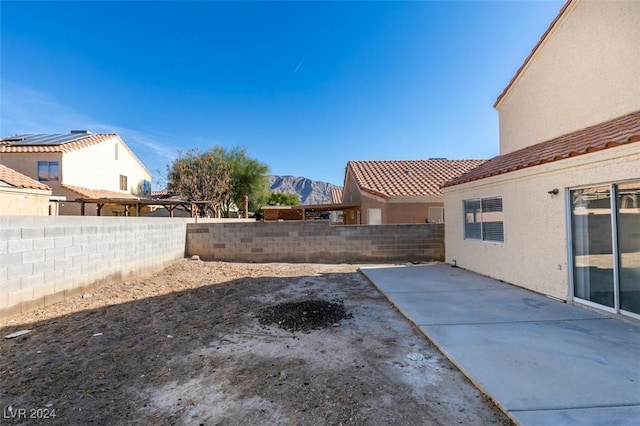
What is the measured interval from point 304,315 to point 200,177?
2260 centimetres

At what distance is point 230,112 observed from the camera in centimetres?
2192

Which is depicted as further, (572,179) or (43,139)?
(43,139)

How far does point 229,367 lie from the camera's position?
329cm

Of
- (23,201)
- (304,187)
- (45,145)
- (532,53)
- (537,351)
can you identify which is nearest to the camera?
(537,351)

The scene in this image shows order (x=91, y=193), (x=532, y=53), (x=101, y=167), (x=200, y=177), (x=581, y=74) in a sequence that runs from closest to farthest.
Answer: (x=581, y=74)
(x=532, y=53)
(x=91, y=193)
(x=101, y=167)
(x=200, y=177)

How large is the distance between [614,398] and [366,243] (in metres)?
9.03

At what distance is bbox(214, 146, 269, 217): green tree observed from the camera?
28.2 meters

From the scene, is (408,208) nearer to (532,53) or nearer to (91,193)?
(532,53)

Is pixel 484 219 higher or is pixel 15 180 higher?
pixel 15 180

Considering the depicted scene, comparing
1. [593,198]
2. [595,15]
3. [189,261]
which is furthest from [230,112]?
[593,198]

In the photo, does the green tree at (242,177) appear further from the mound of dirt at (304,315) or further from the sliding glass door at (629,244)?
the sliding glass door at (629,244)

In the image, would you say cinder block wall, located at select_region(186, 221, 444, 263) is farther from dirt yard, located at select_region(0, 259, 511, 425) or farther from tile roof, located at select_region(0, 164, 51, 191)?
tile roof, located at select_region(0, 164, 51, 191)

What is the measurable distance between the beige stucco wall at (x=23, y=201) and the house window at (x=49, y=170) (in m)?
7.26

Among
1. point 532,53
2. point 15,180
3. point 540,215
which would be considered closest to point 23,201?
point 15,180
